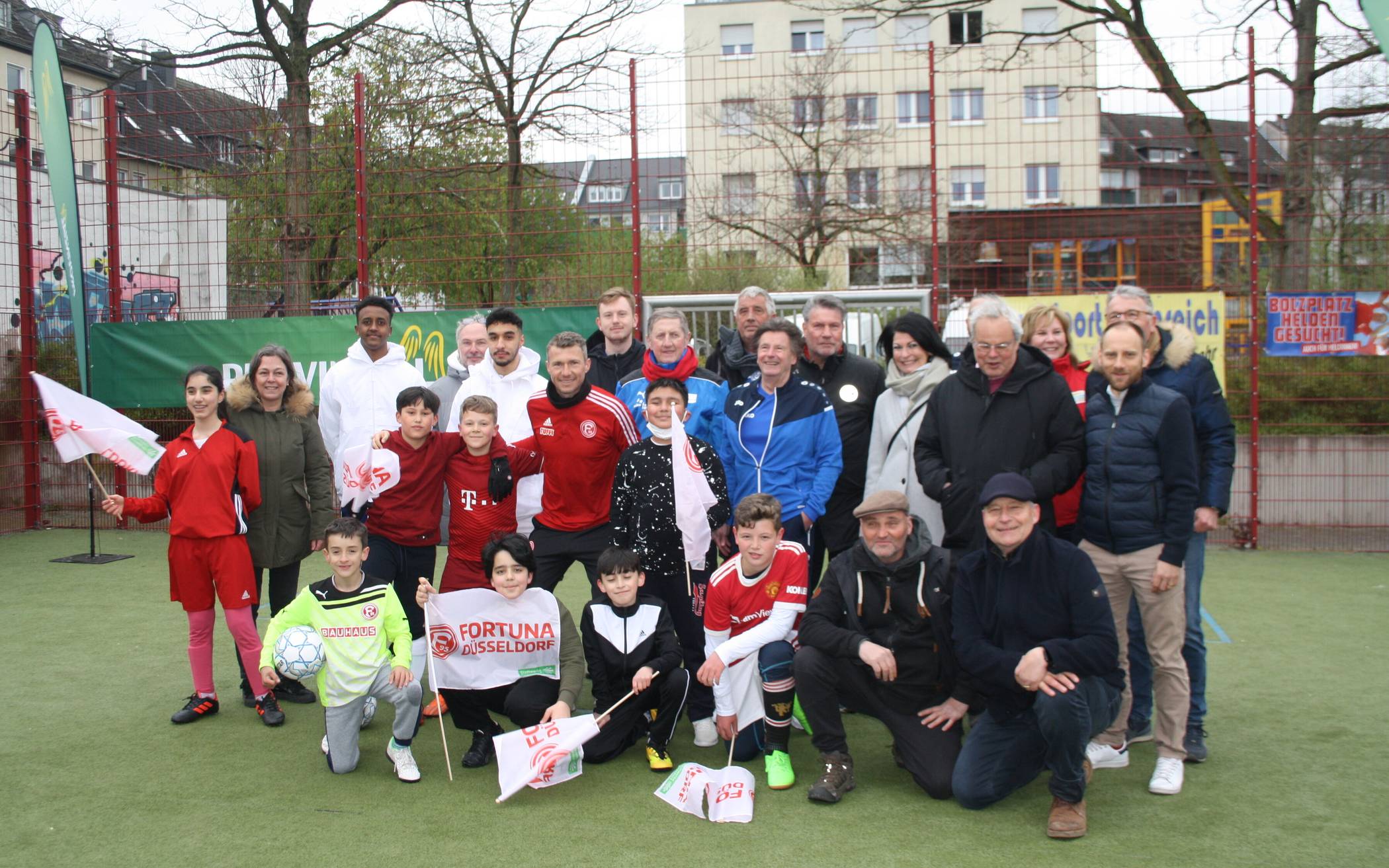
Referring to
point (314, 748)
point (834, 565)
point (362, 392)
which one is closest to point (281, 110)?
point (362, 392)

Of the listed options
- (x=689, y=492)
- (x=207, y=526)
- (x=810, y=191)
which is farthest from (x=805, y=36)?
(x=207, y=526)

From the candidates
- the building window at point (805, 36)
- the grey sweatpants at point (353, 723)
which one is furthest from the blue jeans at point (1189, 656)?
the building window at point (805, 36)

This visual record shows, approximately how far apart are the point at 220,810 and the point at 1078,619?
3.09 meters

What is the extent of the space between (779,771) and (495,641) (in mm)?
1290

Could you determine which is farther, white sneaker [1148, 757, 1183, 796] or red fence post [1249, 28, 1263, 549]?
red fence post [1249, 28, 1263, 549]

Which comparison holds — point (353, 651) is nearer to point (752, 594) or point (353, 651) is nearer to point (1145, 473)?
point (752, 594)

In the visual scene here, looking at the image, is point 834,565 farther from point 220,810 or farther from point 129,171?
point 129,171

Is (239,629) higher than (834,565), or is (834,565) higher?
(834,565)

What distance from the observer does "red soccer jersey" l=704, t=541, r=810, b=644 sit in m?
4.23

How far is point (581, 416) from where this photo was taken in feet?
15.4

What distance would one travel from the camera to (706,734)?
440 cm

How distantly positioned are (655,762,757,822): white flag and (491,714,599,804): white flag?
0.36m

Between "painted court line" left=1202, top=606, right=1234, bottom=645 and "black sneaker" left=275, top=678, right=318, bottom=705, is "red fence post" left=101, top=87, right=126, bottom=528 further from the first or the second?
"painted court line" left=1202, top=606, right=1234, bottom=645

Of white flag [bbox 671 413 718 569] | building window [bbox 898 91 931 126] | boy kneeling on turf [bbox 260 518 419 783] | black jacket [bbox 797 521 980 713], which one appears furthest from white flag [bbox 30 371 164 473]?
building window [bbox 898 91 931 126]
